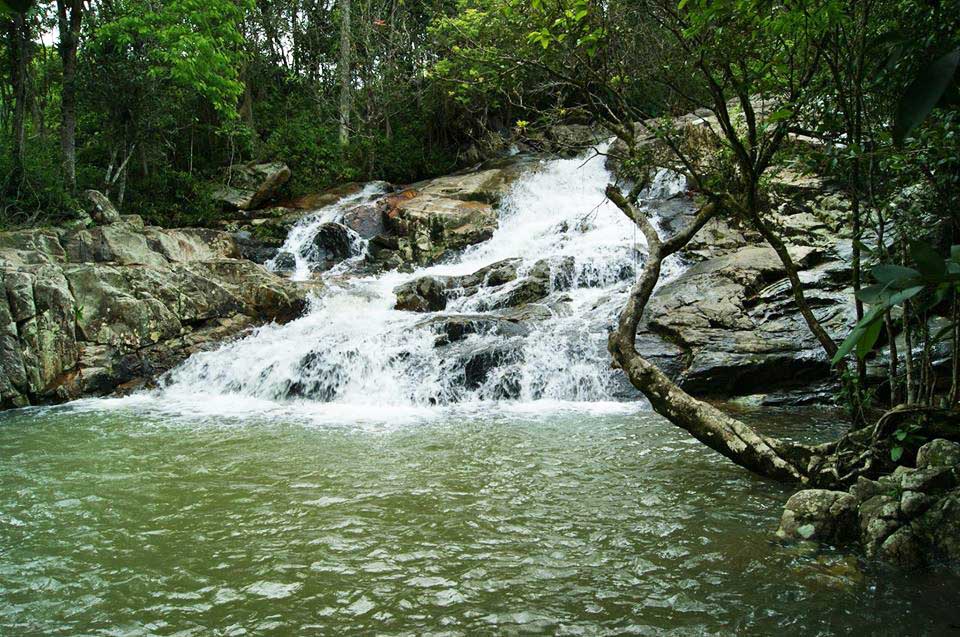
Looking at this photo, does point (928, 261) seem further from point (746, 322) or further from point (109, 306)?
point (109, 306)

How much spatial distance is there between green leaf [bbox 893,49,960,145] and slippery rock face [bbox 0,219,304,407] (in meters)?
11.8

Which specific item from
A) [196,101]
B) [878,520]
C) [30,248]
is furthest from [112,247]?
[878,520]

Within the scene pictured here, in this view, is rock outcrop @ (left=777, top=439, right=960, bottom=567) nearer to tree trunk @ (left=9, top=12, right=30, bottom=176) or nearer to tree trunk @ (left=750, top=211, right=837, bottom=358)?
tree trunk @ (left=750, top=211, right=837, bottom=358)

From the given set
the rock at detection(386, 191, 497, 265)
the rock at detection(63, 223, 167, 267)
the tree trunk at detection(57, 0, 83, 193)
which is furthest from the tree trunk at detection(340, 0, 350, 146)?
the rock at detection(63, 223, 167, 267)

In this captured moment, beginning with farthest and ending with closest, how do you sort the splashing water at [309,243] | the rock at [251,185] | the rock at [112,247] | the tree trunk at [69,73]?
the rock at [251,185], the splashing water at [309,243], the tree trunk at [69,73], the rock at [112,247]

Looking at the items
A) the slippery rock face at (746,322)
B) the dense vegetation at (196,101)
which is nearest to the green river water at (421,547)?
the slippery rock face at (746,322)

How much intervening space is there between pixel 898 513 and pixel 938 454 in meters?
0.54

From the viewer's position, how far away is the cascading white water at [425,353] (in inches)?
393

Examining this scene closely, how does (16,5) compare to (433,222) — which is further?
(433,222)

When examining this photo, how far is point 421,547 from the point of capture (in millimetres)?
4180

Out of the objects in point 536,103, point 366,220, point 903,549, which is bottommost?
point 903,549

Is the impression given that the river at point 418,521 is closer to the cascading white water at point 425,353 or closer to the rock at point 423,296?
the cascading white water at point 425,353

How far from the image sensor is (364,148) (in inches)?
924

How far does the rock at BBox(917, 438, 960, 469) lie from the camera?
388 centimetres
